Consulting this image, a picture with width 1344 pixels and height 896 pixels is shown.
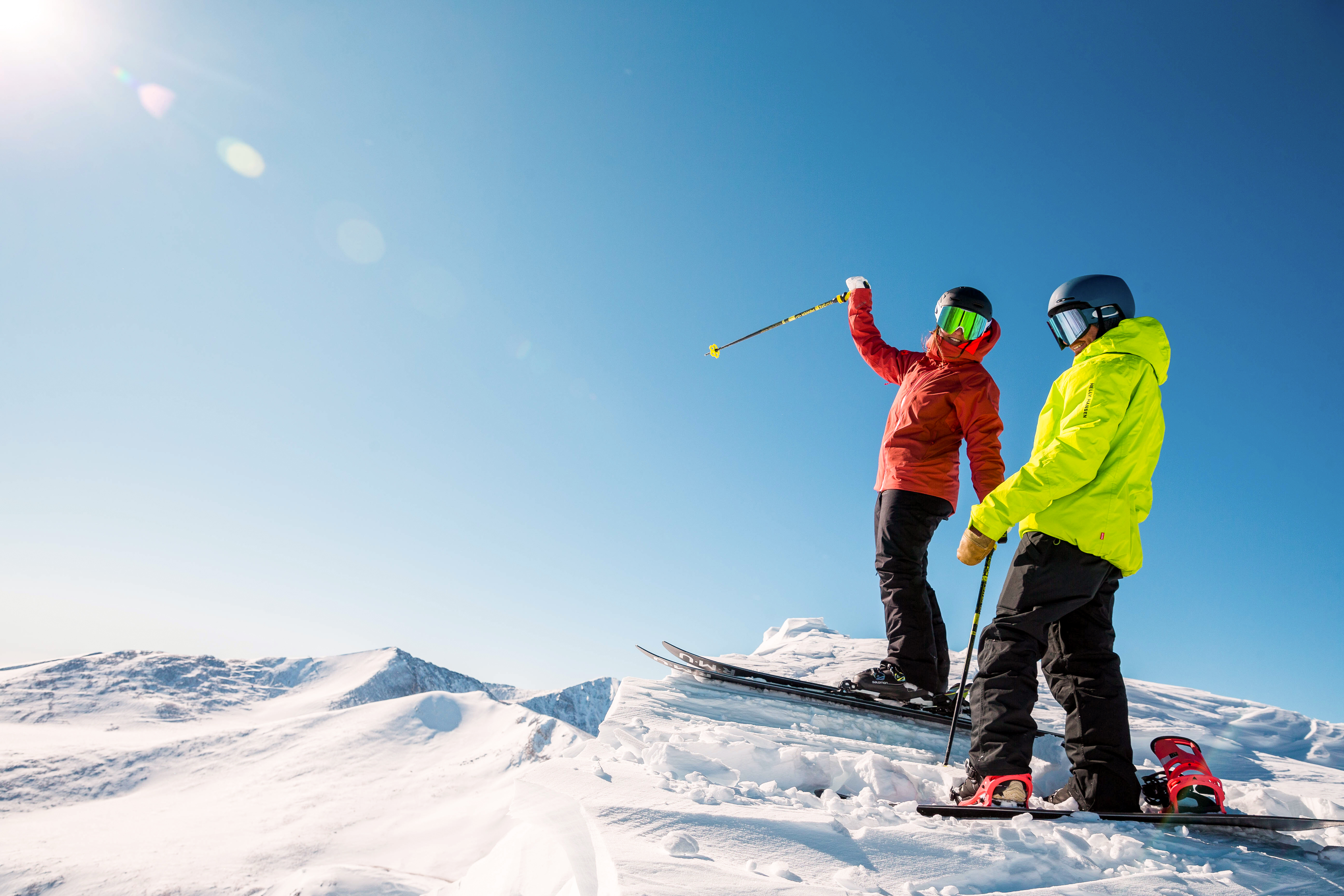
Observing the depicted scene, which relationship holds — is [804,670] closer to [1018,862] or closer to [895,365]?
[895,365]

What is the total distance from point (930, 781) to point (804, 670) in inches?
166

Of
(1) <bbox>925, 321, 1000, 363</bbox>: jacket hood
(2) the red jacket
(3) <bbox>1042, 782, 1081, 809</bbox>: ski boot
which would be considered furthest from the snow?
(1) <bbox>925, 321, 1000, 363</bbox>: jacket hood

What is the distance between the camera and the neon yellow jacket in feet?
7.93

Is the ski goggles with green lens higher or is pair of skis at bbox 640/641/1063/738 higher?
the ski goggles with green lens

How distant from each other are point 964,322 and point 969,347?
0.21 m

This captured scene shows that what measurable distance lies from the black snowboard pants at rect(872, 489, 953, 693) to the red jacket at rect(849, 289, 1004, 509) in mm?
135

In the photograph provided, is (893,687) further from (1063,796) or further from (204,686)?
(204,686)

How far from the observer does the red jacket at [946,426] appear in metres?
4.23

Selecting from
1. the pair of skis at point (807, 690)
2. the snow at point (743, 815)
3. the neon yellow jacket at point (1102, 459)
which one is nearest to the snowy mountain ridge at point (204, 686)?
the snow at point (743, 815)

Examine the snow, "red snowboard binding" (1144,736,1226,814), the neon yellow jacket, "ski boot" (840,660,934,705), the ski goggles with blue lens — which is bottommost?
the snow

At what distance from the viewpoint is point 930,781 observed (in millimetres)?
2818

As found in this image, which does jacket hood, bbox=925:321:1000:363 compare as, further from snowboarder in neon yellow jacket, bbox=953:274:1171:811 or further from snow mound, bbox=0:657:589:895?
snow mound, bbox=0:657:589:895

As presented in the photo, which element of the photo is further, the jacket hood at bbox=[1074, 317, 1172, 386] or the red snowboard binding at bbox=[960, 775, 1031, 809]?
the jacket hood at bbox=[1074, 317, 1172, 386]

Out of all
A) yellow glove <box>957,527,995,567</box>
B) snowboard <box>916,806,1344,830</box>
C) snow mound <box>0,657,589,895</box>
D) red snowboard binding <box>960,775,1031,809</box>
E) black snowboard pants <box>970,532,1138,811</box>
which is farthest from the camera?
snow mound <box>0,657,589,895</box>
